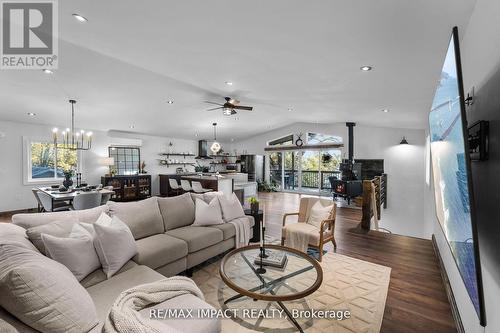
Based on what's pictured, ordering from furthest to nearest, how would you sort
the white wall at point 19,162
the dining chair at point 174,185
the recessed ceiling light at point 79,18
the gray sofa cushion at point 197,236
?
the dining chair at point 174,185 < the white wall at point 19,162 < the gray sofa cushion at point 197,236 < the recessed ceiling light at point 79,18

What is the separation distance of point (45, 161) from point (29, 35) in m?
4.97

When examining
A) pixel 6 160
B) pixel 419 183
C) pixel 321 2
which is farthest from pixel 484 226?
pixel 6 160

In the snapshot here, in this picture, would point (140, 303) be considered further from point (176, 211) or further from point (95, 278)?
point (176, 211)

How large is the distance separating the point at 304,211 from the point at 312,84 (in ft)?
6.86

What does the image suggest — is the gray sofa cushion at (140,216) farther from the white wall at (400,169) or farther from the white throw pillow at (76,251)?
the white wall at (400,169)

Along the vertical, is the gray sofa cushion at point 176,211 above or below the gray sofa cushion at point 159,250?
above

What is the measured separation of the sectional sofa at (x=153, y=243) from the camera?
1.47 metres

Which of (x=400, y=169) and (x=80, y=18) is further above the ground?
(x=80, y=18)

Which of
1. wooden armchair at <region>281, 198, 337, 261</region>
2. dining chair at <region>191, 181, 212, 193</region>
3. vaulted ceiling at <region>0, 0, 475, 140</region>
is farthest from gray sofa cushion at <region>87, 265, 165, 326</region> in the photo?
dining chair at <region>191, 181, 212, 193</region>

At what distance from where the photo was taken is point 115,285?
5.70ft

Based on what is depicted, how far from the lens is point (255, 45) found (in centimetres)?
243

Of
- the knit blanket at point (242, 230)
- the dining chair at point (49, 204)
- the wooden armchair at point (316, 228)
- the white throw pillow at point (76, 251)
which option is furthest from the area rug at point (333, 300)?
the dining chair at point (49, 204)

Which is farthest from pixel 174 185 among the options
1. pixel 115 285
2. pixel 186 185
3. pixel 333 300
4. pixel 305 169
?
pixel 333 300

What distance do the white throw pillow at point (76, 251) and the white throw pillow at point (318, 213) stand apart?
2804 mm
